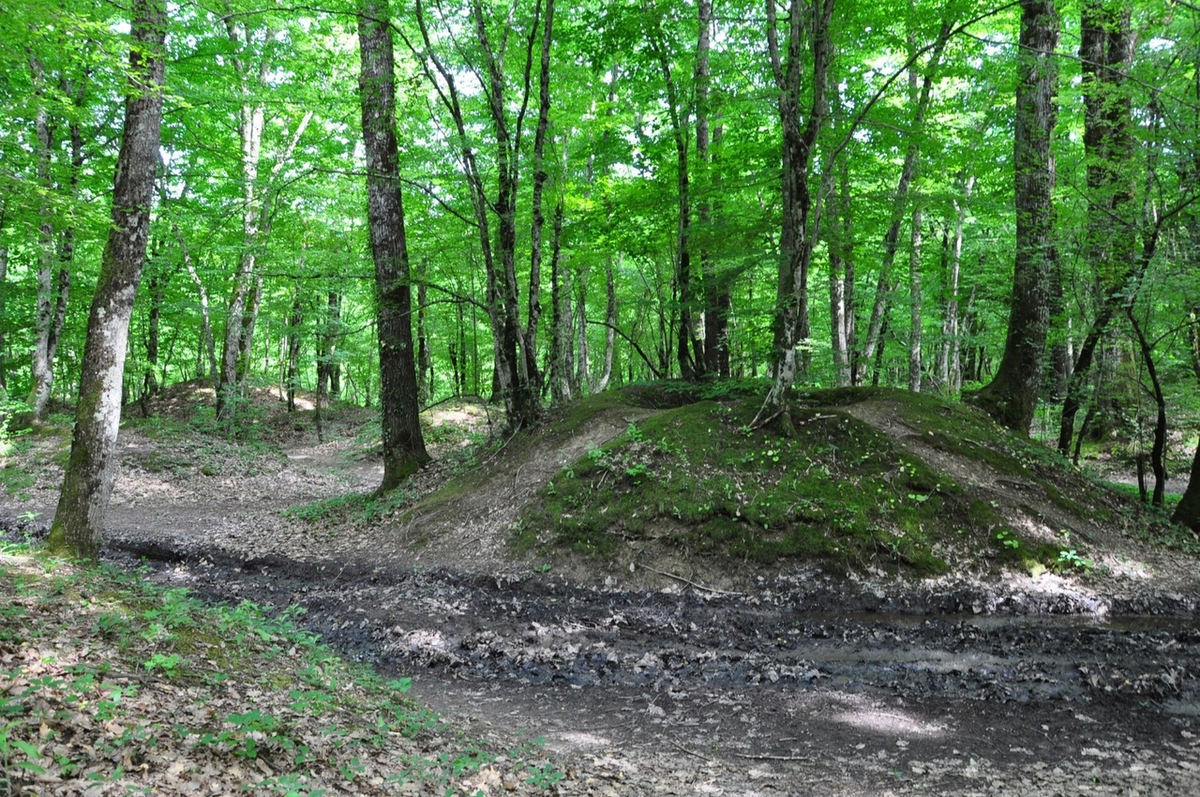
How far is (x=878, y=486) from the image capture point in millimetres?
8648

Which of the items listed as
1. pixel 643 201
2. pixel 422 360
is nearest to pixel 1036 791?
pixel 643 201

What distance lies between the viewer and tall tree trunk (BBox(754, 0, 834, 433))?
870cm

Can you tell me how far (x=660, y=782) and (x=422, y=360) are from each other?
69.7 ft

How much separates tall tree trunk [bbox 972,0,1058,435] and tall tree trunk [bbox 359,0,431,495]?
33.7 ft

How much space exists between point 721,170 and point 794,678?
8.77 meters

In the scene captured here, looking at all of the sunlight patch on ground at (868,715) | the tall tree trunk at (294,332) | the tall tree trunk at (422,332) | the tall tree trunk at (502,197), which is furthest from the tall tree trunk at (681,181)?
the tall tree trunk at (294,332)

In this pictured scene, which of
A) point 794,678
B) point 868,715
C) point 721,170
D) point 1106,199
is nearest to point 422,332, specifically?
point 721,170

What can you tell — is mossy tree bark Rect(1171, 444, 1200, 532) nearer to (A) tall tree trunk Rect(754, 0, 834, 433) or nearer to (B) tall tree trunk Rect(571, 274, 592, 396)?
(A) tall tree trunk Rect(754, 0, 834, 433)

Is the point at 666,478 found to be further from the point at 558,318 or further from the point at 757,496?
the point at 558,318

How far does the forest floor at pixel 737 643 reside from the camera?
448 cm

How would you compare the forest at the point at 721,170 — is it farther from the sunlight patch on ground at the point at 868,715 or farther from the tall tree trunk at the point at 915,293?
the sunlight patch on ground at the point at 868,715

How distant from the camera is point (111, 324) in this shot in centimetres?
682

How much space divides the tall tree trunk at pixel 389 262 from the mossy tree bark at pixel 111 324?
177 inches

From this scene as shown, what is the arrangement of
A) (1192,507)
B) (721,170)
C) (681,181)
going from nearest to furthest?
(1192,507)
(721,170)
(681,181)
